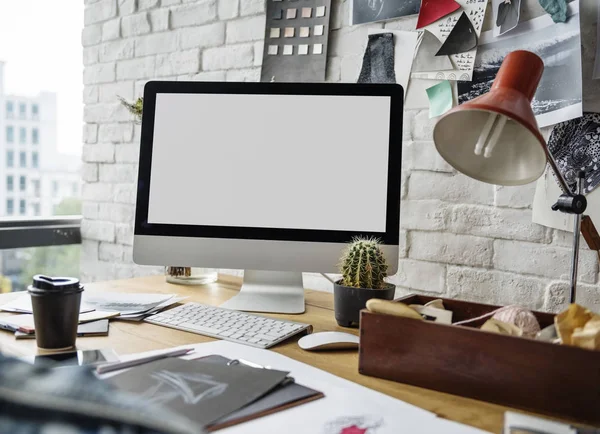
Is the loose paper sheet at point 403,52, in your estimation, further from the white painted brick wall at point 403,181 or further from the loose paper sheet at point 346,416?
the loose paper sheet at point 346,416

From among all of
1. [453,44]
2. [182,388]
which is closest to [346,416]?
[182,388]

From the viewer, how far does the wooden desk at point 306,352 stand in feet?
2.31

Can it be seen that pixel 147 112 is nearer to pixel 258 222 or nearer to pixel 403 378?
pixel 258 222

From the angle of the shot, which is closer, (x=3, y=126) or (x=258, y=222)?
(x=258, y=222)

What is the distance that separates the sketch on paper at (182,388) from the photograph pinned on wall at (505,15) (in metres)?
0.96

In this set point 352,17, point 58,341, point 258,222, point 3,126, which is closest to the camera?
point 58,341

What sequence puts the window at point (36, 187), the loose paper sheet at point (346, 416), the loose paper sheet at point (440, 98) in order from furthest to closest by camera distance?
the window at point (36, 187), the loose paper sheet at point (440, 98), the loose paper sheet at point (346, 416)

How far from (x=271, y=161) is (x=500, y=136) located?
52cm

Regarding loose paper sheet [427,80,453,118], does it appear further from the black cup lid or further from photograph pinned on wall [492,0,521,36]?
the black cup lid

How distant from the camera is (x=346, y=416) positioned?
660 mm

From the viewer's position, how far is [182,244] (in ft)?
4.09

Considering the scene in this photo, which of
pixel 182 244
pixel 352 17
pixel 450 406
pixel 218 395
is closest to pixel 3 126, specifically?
pixel 182 244

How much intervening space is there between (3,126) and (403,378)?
1.99m

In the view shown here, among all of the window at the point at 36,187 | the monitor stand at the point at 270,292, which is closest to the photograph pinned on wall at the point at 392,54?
the monitor stand at the point at 270,292
